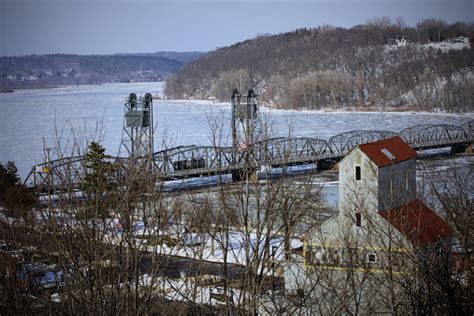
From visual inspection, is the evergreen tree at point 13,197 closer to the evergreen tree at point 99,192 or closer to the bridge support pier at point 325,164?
the evergreen tree at point 99,192

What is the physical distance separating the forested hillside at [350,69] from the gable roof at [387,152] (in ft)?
115

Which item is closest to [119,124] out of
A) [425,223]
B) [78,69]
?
[425,223]

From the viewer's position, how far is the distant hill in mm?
85312

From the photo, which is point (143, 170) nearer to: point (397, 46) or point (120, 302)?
point (120, 302)

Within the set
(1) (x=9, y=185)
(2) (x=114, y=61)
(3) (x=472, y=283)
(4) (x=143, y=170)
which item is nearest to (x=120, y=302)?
(4) (x=143, y=170)

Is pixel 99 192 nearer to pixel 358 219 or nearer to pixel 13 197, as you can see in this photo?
pixel 358 219

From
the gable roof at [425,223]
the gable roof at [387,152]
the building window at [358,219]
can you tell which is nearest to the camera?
the gable roof at [425,223]

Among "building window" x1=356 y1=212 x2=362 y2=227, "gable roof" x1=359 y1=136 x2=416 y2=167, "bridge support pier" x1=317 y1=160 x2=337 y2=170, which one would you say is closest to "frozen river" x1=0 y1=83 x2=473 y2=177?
"bridge support pier" x1=317 y1=160 x2=337 y2=170

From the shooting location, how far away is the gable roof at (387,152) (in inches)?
416

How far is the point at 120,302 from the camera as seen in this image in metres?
4.48

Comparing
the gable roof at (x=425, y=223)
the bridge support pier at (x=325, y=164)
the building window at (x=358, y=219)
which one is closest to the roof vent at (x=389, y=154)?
the gable roof at (x=425, y=223)

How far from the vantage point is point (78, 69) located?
11544 cm

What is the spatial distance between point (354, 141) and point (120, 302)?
26.8 meters

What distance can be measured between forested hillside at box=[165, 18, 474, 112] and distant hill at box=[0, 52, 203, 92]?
692 inches
